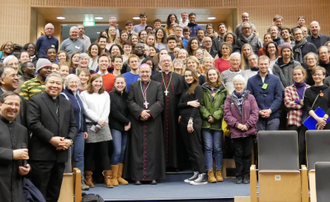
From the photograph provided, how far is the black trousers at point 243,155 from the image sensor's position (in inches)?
198

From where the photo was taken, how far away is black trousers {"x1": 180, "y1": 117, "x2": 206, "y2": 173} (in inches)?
203

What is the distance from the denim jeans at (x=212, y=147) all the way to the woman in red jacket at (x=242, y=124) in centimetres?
24

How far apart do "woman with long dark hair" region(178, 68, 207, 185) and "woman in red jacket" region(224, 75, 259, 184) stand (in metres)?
0.41

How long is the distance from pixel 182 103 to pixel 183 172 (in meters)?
0.97

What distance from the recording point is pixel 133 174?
5.18 m

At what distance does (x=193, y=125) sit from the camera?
520cm

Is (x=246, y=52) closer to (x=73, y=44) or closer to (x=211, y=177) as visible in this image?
(x=211, y=177)

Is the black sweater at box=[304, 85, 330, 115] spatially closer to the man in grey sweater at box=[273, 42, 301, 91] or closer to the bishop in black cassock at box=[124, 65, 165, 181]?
the man in grey sweater at box=[273, 42, 301, 91]

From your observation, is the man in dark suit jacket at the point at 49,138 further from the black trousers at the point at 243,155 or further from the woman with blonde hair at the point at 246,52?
the woman with blonde hair at the point at 246,52

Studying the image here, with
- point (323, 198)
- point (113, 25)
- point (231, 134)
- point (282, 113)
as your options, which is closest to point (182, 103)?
point (231, 134)

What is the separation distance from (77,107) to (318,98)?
3024mm

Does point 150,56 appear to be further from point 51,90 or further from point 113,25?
point 51,90

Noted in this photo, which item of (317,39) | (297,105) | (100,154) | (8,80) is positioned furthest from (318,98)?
(8,80)

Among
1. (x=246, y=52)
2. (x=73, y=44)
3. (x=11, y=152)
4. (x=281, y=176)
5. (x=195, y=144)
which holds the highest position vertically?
(x=73, y=44)
